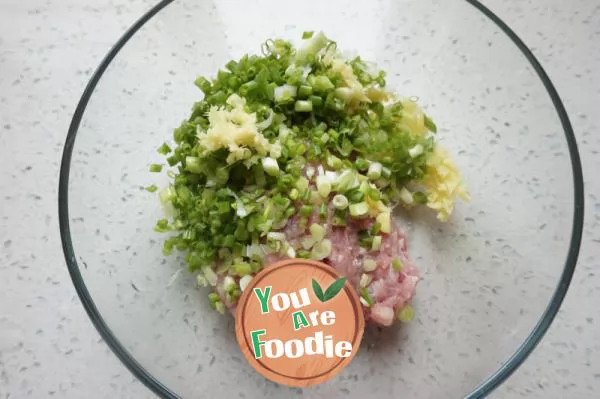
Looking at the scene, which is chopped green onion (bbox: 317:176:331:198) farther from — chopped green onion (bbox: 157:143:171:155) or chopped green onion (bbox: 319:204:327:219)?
chopped green onion (bbox: 157:143:171:155)

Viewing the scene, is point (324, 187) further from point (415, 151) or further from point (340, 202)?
point (415, 151)

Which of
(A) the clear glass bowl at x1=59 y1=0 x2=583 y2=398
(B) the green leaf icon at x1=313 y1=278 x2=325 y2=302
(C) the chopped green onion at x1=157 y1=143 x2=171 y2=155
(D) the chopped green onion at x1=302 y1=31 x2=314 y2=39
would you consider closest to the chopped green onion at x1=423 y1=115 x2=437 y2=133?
(A) the clear glass bowl at x1=59 y1=0 x2=583 y2=398

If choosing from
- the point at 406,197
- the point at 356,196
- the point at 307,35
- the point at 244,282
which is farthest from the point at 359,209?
the point at 307,35

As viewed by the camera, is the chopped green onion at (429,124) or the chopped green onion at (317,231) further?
the chopped green onion at (429,124)

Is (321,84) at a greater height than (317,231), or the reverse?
(321,84)

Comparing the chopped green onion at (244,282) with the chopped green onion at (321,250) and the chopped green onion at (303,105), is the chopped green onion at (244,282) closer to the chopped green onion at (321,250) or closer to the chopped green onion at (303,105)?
the chopped green onion at (321,250)

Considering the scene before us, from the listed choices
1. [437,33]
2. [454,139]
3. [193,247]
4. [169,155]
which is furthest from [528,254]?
[169,155]

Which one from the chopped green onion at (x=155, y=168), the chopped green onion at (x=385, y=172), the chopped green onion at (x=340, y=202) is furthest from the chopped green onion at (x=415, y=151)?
the chopped green onion at (x=155, y=168)
